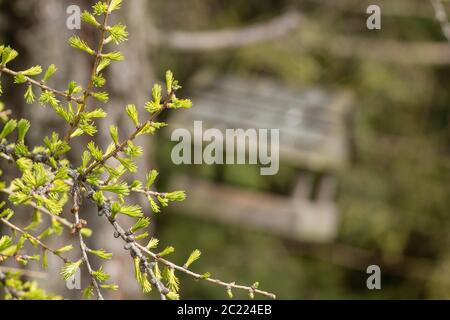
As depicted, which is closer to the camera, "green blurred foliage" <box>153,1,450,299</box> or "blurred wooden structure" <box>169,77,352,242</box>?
"blurred wooden structure" <box>169,77,352,242</box>

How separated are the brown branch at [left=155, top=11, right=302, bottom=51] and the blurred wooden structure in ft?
1.08

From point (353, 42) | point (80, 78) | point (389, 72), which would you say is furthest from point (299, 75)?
point (80, 78)

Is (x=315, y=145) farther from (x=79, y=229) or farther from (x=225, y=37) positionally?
(x=79, y=229)

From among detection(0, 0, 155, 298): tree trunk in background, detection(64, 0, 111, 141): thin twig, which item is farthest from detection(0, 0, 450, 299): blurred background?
detection(64, 0, 111, 141): thin twig

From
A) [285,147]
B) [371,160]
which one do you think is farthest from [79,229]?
[371,160]

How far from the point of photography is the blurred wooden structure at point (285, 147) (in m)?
2.97

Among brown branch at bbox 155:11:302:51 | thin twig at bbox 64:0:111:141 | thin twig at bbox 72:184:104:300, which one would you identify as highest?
brown branch at bbox 155:11:302:51

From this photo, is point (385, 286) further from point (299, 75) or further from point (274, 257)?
point (299, 75)

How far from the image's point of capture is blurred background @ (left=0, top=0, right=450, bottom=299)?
311 cm

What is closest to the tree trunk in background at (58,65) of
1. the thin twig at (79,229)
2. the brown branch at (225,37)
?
the brown branch at (225,37)

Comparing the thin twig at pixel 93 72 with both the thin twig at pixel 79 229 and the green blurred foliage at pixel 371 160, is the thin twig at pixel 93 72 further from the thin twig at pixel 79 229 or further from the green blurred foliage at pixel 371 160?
the green blurred foliage at pixel 371 160

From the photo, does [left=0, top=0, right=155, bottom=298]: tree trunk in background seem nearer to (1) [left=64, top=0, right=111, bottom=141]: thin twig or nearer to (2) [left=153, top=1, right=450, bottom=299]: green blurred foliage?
(1) [left=64, top=0, right=111, bottom=141]: thin twig

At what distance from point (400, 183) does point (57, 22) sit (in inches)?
144

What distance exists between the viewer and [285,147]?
9.70ft
